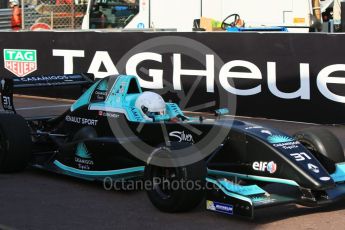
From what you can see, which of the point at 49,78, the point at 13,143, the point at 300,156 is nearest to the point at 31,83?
the point at 49,78

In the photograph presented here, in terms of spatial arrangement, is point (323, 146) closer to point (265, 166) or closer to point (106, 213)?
point (265, 166)

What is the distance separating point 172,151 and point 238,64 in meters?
5.93

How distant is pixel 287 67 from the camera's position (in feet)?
36.0

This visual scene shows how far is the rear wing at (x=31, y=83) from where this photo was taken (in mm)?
8000

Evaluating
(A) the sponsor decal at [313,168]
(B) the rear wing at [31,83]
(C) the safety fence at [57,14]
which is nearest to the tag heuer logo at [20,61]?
(C) the safety fence at [57,14]

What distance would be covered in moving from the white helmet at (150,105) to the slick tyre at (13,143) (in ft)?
4.49

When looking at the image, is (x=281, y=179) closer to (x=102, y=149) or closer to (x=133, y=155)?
(x=133, y=155)

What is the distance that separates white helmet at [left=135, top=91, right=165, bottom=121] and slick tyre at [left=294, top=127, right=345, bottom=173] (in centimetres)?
144

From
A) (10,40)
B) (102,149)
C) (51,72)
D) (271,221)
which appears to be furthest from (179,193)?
(10,40)

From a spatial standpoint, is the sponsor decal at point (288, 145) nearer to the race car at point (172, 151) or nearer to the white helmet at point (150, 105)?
the race car at point (172, 151)

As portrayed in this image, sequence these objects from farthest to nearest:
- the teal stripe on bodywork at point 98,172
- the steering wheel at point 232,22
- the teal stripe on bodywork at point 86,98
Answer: the steering wheel at point 232,22, the teal stripe on bodywork at point 86,98, the teal stripe on bodywork at point 98,172

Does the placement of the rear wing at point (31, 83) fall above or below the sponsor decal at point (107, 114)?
above

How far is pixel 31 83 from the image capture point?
8180 mm

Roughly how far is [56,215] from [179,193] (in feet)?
3.66
